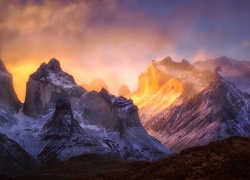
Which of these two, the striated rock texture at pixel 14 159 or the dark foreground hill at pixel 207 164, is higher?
the striated rock texture at pixel 14 159

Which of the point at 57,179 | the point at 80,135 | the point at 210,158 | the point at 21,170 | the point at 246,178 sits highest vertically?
the point at 80,135

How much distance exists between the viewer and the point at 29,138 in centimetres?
19738

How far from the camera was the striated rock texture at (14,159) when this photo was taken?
6097 inches

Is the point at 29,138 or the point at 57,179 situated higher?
the point at 29,138

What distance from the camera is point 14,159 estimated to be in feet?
538

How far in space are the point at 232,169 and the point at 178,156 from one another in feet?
27.6

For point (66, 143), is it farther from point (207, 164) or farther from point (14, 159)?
point (207, 164)

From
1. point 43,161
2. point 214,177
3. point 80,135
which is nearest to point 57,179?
point 214,177

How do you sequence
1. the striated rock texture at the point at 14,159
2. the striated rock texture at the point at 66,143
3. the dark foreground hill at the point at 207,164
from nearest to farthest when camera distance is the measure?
the dark foreground hill at the point at 207,164, the striated rock texture at the point at 14,159, the striated rock texture at the point at 66,143

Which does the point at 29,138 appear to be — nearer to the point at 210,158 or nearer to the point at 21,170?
the point at 21,170

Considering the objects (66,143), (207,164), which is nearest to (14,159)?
(66,143)

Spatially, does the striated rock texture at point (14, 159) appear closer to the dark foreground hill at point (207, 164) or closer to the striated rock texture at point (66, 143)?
the striated rock texture at point (66, 143)

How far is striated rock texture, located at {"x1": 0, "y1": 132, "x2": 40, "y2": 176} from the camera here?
155 metres

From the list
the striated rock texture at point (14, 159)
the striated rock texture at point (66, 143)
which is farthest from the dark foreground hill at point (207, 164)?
the striated rock texture at point (66, 143)
